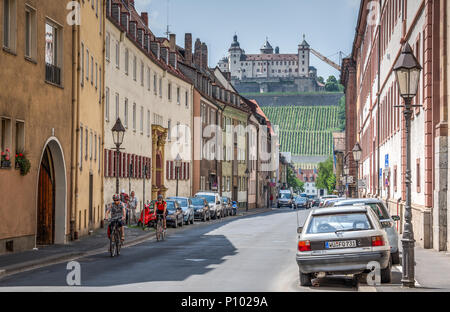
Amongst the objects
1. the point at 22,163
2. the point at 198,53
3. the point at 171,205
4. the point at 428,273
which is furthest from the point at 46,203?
the point at 198,53

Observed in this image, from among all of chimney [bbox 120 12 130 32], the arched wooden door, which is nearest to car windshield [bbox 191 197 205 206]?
chimney [bbox 120 12 130 32]

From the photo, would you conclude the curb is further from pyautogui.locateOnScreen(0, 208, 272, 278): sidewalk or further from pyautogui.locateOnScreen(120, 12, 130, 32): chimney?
pyautogui.locateOnScreen(120, 12, 130, 32): chimney

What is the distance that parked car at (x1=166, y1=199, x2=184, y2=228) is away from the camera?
145ft

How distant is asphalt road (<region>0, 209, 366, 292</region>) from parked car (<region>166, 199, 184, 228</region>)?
48.1 feet

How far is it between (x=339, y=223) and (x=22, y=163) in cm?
1085

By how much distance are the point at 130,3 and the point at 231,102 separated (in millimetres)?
29023

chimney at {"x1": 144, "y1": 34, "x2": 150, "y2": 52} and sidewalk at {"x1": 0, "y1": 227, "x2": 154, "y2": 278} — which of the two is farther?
chimney at {"x1": 144, "y1": 34, "x2": 150, "y2": 52}

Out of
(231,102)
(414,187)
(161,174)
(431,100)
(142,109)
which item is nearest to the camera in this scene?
(431,100)

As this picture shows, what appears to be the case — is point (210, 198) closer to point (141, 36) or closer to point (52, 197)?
point (141, 36)

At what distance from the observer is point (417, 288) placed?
603 inches

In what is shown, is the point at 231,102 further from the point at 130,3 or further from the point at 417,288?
the point at 417,288

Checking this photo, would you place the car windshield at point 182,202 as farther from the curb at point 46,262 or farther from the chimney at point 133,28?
the curb at point 46,262

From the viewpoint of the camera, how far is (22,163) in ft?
78.8
